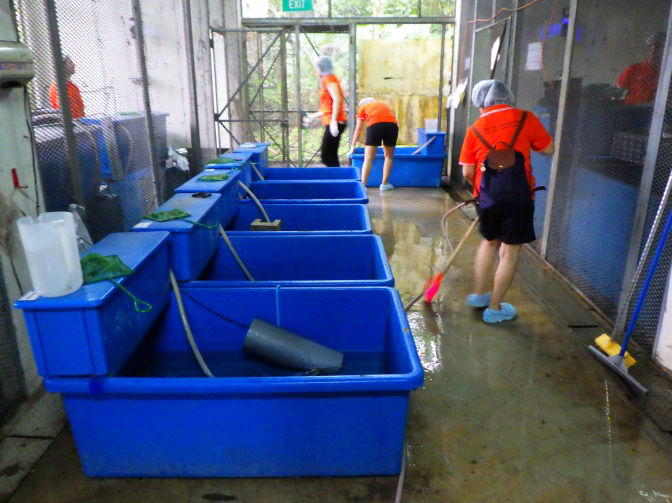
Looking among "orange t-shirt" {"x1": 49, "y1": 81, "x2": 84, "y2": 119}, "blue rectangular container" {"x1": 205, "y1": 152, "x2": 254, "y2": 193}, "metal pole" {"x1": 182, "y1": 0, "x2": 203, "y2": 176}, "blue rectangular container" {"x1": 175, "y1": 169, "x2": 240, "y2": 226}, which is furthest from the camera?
"metal pole" {"x1": 182, "y1": 0, "x2": 203, "y2": 176}

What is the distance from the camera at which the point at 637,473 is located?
1.93 meters

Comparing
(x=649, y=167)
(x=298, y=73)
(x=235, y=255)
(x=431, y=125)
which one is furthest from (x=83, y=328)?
(x=431, y=125)

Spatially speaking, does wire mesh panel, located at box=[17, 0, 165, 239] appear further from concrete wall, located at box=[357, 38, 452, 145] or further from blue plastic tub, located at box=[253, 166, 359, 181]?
concrete wall, located at box=[357, 38, 452, 145]

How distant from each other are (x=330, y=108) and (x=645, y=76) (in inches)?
154

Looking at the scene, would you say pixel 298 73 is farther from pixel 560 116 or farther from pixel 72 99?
pixel 72 99

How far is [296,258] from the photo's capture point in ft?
9.87

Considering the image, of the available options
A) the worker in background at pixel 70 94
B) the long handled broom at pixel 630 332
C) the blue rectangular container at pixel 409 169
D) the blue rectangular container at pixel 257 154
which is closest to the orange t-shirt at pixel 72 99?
the worker in background at pixel 70 94

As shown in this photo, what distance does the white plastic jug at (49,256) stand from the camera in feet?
5.30

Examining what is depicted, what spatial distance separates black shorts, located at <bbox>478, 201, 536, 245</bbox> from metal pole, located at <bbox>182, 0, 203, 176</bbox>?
2635mm

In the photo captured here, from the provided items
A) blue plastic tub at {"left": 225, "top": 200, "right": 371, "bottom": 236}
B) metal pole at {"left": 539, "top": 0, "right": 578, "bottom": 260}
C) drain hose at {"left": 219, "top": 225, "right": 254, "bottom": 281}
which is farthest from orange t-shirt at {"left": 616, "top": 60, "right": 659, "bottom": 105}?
drain hose at {"left": 219, "top": 225, "right": 254, "bottom": 281}

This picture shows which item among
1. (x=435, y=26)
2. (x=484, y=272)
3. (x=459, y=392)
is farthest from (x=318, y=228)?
(x=435, y=26)

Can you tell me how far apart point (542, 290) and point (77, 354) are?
2.98 m

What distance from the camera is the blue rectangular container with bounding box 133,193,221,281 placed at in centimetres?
235

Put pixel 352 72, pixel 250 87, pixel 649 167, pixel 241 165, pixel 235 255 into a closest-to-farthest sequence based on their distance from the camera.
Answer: pixel 649 167 → pixel 235 255 → pixel 241 165 → pixel 352 72 → pixel 250 87
